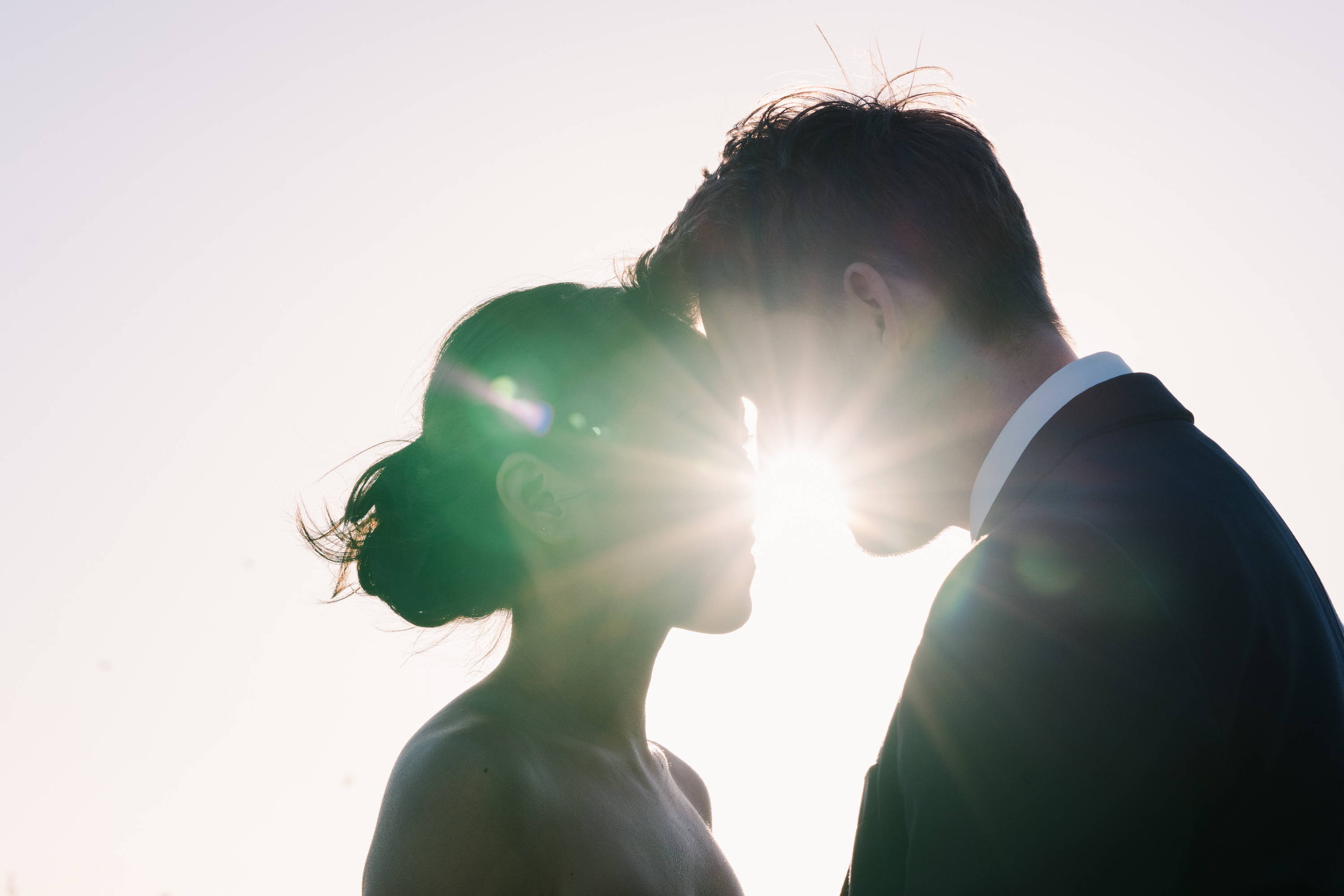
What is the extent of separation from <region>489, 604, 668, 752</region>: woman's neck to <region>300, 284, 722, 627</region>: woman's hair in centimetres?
30

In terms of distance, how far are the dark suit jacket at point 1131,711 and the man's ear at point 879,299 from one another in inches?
53.7

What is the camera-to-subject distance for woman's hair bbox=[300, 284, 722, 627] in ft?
13.0

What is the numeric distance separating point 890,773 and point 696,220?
2.79 metres

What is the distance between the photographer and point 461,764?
9.75ft

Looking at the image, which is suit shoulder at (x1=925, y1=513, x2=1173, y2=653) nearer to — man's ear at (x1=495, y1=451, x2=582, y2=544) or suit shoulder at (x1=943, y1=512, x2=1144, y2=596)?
suit shoulder at (x1=943, y1=512, x2=1144, y2=596)

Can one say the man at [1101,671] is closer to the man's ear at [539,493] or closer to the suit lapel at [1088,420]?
the suit lapel at [1088,420]

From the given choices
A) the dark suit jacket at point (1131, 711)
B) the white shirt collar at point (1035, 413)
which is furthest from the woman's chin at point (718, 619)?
the dark suit jacket at point (1131, 711)

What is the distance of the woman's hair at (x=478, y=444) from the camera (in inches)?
156

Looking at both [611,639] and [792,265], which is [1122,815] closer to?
[611,639]

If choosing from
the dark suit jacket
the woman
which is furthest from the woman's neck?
the dark suit jacket

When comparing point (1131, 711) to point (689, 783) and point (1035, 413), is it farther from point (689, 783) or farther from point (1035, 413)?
point (689, 783)

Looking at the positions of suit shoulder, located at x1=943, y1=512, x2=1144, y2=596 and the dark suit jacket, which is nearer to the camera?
the dark suit jacket

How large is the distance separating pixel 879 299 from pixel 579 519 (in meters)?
1.46

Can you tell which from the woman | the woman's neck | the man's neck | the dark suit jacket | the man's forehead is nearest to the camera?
the dark suit jacket
